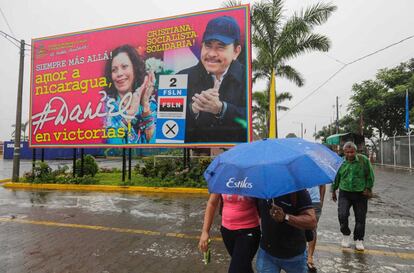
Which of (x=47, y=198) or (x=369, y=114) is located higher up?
(x=369, y=114)

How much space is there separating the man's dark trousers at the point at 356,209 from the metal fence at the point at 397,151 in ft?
59.9

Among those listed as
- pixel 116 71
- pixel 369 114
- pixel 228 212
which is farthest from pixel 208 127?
pixel 369 114

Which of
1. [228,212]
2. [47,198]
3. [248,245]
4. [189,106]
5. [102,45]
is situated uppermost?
[102,45]

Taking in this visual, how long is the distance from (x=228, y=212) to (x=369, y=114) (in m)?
31.5

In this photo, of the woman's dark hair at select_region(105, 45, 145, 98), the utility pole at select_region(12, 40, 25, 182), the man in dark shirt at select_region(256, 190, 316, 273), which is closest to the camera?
the man in dark shirt at select_region(256, 190, 316, 273)

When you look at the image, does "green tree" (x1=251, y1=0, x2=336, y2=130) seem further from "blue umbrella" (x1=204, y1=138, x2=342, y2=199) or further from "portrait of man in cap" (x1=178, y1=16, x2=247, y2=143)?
"blue umbrella" (x1=204, y1=138, x2=342, y2=199)

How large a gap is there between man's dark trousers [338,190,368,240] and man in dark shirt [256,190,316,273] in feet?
9.23

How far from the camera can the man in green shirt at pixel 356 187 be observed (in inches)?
195

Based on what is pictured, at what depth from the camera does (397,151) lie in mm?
23438

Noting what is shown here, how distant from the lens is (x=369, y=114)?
3056 cm

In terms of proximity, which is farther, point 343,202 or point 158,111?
point 158,111

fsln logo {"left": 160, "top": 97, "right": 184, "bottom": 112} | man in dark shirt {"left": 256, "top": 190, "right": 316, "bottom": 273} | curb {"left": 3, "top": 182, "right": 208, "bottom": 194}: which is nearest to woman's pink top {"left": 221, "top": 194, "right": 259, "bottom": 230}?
man in dark shirt {"left": 256, "top": 190, "right": 316, "bottom": 273}

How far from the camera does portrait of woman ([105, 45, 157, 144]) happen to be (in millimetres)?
13016

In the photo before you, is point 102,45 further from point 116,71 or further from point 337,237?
point 337,237
